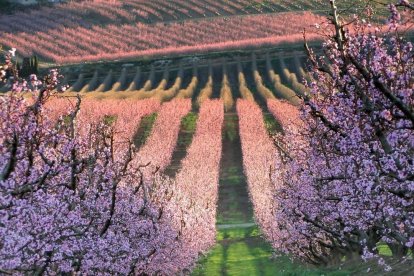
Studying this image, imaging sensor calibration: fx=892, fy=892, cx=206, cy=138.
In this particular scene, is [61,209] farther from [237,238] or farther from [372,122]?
[237,238]

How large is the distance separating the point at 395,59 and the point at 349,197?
4.10 m

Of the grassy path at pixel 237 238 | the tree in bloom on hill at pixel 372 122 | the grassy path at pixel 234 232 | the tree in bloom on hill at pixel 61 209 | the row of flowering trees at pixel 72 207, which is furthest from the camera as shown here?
the grassy path at pixel 234 232

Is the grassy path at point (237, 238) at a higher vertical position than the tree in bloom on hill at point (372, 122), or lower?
lower

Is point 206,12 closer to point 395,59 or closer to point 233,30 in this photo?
point 233,30

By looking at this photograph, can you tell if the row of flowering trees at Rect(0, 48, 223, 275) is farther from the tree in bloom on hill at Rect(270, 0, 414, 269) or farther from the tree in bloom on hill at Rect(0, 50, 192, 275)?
the tree in bloom on hill at Rect(270, 0, 414, 269)

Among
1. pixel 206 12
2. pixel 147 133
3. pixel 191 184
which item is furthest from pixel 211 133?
pixel 206 12

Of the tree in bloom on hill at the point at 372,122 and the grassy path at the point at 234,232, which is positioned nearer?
the tree in bloom on hill at the point at 372,122

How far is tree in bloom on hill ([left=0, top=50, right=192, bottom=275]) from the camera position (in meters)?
22.7

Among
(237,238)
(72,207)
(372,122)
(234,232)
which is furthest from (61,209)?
(234,232)

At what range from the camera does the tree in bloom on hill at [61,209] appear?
74.6 feet

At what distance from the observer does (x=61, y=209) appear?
2459 cm

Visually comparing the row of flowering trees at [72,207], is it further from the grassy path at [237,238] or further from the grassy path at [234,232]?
the grassy path at [237,238]

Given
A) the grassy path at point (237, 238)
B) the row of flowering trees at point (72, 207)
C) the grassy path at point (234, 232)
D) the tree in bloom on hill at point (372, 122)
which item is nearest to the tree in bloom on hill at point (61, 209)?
the row of flowering trees at point (72, 207)

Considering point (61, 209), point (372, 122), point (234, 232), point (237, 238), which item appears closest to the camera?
point (372, 122)
